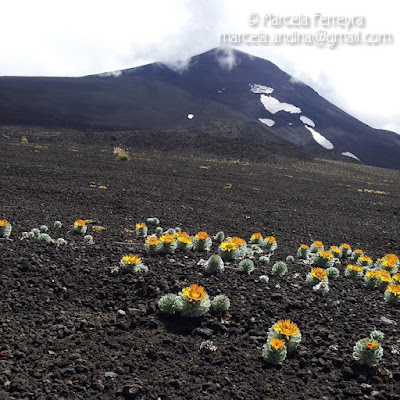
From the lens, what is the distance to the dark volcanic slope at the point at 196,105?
Answer: 5338 centimetres

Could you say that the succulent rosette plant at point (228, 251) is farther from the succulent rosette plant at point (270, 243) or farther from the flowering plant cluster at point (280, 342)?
the flowering plant cluster at point (280, 342)

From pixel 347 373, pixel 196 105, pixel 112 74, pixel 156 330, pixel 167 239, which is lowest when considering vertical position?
pixel 347 373

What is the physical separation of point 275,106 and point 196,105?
15204mm

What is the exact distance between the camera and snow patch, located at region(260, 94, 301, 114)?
7081cm

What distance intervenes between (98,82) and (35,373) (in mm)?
72204

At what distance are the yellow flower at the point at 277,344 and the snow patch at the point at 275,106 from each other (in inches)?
2708

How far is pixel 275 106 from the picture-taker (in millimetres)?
71938

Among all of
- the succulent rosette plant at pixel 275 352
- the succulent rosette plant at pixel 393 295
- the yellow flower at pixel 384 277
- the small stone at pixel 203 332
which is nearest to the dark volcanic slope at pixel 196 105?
the yellow flower at pixel 384 277

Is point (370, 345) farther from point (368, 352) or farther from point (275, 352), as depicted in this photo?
point (275, 352)

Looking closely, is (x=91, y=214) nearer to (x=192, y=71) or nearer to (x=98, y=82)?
(x=98, y=82)

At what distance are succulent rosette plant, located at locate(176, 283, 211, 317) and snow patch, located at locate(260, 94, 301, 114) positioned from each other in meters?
68.3

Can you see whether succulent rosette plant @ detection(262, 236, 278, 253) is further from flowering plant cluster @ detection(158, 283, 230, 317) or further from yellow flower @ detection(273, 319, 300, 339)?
yellow flower @ detection(273, 319, 300, 339)

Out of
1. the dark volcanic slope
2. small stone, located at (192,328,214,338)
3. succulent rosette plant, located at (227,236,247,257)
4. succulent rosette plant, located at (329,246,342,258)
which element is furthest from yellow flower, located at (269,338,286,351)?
the dark volcanic slope

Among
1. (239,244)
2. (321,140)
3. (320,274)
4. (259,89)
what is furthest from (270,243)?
(259,89)
